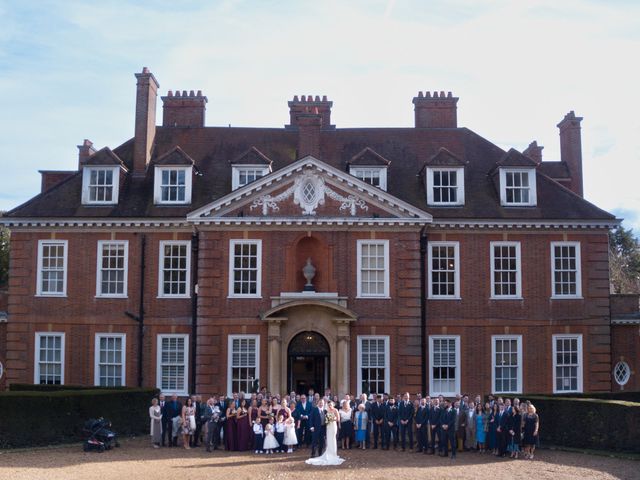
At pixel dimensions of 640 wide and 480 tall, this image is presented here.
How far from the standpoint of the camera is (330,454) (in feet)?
70.7

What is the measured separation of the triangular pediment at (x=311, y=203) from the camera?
30.4 meters

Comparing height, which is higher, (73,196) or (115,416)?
(73,196)

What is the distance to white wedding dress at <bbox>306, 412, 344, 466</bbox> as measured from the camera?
21172mm

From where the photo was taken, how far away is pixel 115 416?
85.1 ft

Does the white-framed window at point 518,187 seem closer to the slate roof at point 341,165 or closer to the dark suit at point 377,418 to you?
the slate roof at point 341,165

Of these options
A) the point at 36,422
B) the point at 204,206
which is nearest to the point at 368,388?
the point at 204,206

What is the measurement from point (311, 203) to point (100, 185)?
30.1 ft

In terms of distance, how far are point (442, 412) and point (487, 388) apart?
8.64 meters

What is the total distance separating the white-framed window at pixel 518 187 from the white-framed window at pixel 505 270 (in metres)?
1.95

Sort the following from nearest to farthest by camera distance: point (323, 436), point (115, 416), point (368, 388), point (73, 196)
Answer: point (323, 436)
point (115, 416)
point (368, 388)
point (73, 196)

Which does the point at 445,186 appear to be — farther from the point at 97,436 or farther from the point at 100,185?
the point at 97,436

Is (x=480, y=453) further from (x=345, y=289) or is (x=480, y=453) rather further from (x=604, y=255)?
(x=604, y=255)

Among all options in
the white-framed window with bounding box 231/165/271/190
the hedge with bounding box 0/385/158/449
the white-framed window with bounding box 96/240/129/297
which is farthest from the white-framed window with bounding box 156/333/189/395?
the white-framed window with bounding box 231/165/271/190

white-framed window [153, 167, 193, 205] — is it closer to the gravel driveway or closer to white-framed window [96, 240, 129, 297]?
white-framed window [96, 240, 129, 297]
